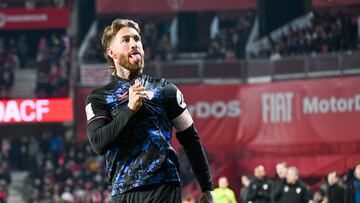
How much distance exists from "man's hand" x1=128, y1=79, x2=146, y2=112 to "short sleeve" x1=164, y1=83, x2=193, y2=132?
1.10ft

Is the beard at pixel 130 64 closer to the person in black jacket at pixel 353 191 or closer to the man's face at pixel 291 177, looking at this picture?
the person in black jacket at pixel 353 191

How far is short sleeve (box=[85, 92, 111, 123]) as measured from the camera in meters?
4.88

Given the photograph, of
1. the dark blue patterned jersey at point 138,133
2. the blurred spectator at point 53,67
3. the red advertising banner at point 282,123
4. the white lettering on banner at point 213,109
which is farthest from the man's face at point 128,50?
the blurred spectator at point 53,67

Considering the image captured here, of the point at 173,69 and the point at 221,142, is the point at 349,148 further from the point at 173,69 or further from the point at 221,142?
the point at 173,69

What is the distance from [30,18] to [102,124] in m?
30.4

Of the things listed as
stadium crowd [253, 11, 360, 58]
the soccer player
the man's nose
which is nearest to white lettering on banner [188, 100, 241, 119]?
Result: stadium crowd [253, 11, 360, 58]

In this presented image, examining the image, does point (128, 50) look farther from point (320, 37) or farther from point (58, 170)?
point (58, 170)

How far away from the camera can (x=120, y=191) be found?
16.0 ft

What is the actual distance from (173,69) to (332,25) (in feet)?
16.3

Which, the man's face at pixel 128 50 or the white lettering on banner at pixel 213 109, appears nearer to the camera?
the man's face at pixel 128 50

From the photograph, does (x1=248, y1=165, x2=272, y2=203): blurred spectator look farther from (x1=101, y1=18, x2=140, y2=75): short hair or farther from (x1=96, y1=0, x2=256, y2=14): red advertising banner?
(x1=96, y1=0, x2=256, y2=14): red advertising banner

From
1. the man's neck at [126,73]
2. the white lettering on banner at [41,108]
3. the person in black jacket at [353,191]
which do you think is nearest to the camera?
the man's neck at [126,73]

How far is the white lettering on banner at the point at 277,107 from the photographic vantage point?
26173 mm

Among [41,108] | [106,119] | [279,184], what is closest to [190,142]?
[106,119]
